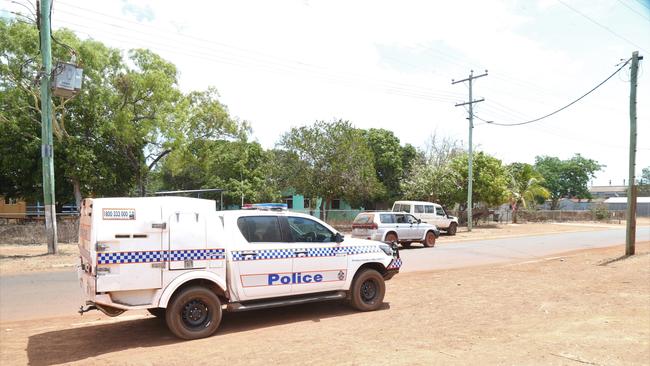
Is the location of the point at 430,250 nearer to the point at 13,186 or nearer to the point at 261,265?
the point at 261,265

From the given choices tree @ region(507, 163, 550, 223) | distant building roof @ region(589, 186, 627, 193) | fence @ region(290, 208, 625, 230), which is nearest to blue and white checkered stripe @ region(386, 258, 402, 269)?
fence @ region(290, 208, 625, 230)

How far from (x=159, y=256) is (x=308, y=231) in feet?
8.27

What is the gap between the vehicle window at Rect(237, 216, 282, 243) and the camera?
7543 millimetres

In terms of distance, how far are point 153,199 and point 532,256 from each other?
1585 centimetres

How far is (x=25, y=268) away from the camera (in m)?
15.0

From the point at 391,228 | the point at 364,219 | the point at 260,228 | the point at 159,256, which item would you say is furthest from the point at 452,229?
the point at 159,256

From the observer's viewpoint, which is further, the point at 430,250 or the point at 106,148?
the point at 106,148

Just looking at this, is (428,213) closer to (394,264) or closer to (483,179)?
(483,179)

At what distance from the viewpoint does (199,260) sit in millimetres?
6902

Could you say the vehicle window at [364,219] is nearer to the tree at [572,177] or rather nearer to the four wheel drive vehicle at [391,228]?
the four wheel drive vehicle at [391,228]

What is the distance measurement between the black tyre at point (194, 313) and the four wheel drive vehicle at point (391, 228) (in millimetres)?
13483

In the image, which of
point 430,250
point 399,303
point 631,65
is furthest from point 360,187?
point 399,303

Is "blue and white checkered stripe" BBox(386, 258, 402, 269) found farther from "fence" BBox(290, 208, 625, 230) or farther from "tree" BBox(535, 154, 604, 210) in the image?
"tree" BBox(535, 154, 604, 210)

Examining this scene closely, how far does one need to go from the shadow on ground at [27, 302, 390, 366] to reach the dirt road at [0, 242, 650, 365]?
15 millimetres
